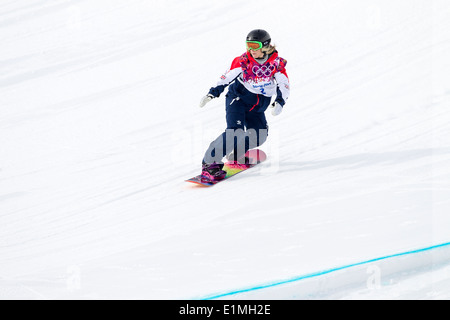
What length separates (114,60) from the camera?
1024 cm

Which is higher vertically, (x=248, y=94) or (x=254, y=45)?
(x=254, y=45)

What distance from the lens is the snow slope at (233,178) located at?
10.4 ft

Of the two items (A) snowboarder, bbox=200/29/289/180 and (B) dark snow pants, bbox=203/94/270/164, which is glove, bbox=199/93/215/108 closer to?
(A) snowboarder, bbox=200/29/289/180

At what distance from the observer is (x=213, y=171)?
491 centimetres

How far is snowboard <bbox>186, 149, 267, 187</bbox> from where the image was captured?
Result: 493 centimetres

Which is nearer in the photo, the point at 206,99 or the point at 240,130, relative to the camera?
the point at 206,99

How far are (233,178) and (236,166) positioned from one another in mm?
229

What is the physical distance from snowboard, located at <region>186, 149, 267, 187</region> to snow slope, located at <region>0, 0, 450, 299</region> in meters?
0.09

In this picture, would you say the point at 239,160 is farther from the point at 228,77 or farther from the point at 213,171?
the point at 228,77

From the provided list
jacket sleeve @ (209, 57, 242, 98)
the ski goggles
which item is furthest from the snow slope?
the ski goggles

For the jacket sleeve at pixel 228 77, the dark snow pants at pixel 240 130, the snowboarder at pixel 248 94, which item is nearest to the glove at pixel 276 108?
the snowboarder at pixel 248 94

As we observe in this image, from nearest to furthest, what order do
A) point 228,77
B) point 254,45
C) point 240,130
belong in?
point 254,45 → point 228,77 → point 240,130

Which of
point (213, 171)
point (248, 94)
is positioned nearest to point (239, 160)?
point (213, 171)
